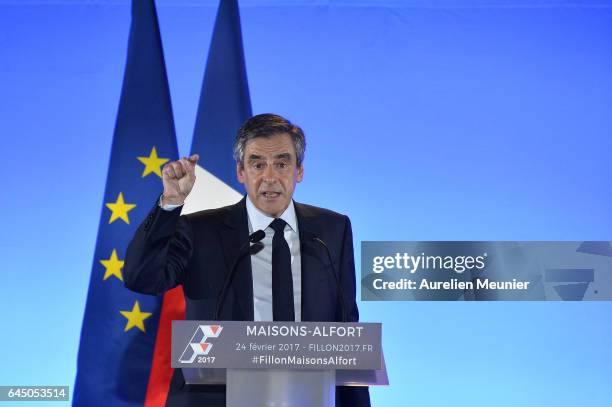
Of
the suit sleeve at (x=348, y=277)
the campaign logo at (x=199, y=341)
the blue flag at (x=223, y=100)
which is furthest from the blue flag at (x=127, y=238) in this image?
the campaign logo at (x=199, y=341)

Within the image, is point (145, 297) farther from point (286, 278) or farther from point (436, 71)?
point (436, 71)

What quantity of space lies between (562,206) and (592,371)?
2.71 ft

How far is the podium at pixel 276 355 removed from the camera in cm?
162

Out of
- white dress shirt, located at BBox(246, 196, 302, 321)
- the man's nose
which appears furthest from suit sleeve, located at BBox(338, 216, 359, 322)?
the man's nose

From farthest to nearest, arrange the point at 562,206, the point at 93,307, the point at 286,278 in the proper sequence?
the point at 562,206
the point at 93,307
the point at 286,278

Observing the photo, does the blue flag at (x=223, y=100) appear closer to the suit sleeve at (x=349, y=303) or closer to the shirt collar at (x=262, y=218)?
the shirt collar at (x=262, y=218)

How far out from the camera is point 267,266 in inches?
100

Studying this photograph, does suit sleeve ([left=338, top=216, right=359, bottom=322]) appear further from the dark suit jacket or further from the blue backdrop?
the blue backdrop

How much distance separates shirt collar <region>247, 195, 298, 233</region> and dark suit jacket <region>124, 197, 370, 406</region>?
0.08ft

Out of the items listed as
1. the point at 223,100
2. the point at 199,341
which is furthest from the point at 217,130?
the point at 199,341

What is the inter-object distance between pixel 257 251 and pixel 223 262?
216 millimetres

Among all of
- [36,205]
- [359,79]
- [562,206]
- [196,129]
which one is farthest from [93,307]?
[562,206]

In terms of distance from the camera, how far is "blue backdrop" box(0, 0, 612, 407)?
12.3 ft

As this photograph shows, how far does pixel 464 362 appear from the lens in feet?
12.3
